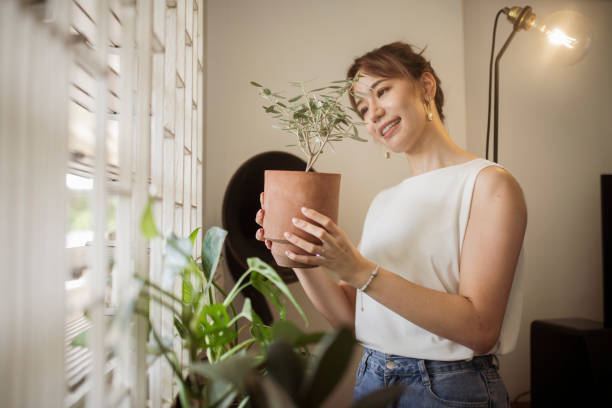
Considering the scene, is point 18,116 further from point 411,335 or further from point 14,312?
point 411,335

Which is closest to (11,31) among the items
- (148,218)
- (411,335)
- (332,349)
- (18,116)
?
(18,116)

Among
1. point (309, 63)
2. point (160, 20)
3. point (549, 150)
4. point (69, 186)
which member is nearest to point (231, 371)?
point (69, 186)

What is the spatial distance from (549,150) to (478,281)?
189cm

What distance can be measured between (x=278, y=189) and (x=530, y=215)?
84.6 inches

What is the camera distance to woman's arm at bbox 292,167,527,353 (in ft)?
2.53

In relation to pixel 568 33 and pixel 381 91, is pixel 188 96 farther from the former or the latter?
pixel 568 33

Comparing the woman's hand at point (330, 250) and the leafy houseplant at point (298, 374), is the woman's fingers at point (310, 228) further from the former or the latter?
the leafy houseplant at point (298, 374)

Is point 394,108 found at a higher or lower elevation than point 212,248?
higher

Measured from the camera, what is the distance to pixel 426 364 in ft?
2.98

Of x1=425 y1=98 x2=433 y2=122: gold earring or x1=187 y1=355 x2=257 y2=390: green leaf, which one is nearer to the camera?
x1=187 y1=355 x2=257 y2=390: green leaf

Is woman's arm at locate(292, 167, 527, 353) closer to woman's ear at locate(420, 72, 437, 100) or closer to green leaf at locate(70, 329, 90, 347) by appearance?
woman's ear at locate(420, 72, 437, 100)

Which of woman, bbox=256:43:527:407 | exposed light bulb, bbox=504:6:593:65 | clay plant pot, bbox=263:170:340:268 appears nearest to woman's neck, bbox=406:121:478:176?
woman, bbox=256:43:527:407

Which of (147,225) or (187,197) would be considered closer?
(147,225)

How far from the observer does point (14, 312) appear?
294mm
